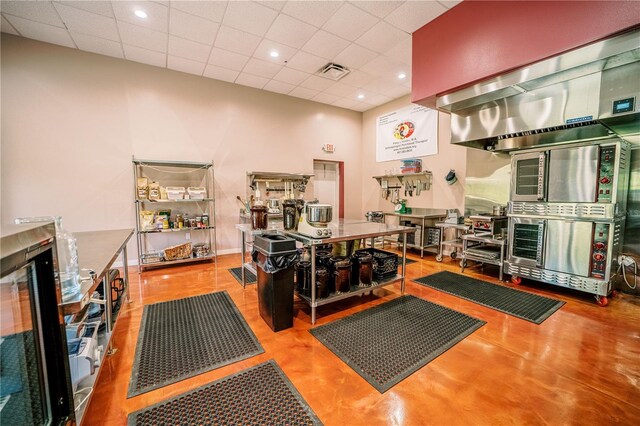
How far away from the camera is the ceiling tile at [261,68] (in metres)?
4.29

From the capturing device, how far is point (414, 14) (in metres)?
3.11

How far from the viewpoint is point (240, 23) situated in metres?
3.29

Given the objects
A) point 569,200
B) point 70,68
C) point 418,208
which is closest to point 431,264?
point 418,208

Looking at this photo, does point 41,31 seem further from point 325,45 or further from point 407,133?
point 407,133

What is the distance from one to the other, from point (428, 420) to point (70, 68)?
597 centimetres

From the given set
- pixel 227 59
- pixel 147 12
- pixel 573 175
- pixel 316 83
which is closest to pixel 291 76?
pixel 316 83

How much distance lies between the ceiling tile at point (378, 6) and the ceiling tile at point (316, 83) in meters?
1.89

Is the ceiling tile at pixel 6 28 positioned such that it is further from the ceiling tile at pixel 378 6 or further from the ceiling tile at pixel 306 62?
the ceiling tile at pixel 378 6

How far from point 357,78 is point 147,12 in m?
3.28

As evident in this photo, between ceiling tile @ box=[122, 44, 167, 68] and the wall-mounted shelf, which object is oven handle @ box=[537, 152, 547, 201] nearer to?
the wall-mounted shelf

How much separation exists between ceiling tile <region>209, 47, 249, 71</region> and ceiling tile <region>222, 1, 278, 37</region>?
70 centimetres

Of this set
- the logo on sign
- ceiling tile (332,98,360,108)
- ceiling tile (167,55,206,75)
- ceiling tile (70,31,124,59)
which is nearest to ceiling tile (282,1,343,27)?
ceiling tile (167,55,206,75)

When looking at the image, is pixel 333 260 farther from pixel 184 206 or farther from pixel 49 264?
pixel 184 206

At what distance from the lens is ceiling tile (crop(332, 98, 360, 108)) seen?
20.0 ft
